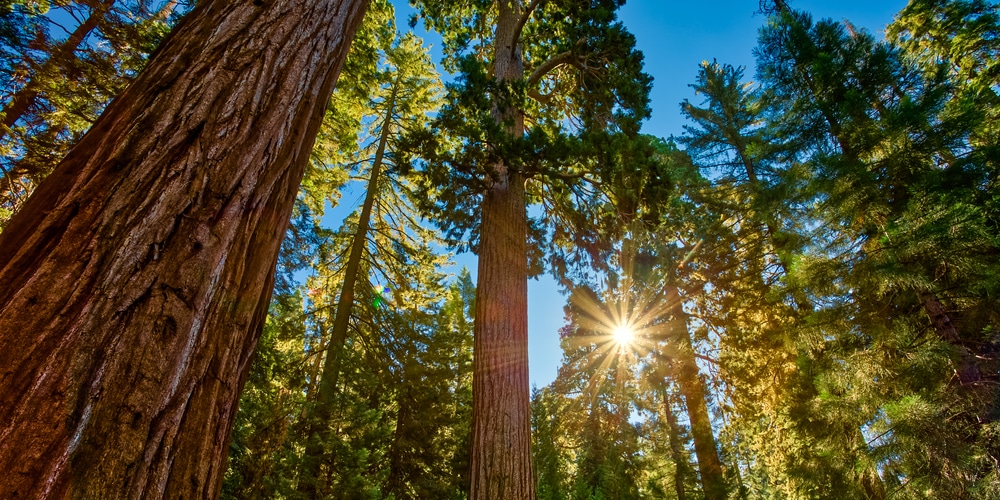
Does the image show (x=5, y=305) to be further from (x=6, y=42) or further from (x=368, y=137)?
(x=368, y=137)

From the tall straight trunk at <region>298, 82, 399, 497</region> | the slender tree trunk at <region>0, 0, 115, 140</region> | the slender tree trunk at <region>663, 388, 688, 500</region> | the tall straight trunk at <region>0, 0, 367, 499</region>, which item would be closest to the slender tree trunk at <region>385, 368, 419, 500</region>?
the tall straight trunk at <region>298, 82, 399, 497</region>

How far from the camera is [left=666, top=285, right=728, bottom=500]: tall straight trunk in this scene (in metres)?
8.87

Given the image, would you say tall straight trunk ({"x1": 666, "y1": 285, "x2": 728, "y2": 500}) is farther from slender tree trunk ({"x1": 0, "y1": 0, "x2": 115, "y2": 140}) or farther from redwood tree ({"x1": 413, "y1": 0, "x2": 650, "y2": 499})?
slender tree trunk ({"x1": 0, "y1": 0, "x2": 115, "y2": 140})

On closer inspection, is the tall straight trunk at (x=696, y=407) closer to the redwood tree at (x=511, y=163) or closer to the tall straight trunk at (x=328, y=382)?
the redwood tree at (x=511, y=163)

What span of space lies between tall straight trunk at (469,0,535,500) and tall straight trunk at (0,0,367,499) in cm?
295

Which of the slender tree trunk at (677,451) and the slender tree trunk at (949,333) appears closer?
the slender tree trunk at (949,333)

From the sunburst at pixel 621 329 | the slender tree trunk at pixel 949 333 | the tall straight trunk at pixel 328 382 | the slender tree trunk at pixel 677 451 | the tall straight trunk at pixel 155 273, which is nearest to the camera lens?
the tall straight trunk at pixel 155 273

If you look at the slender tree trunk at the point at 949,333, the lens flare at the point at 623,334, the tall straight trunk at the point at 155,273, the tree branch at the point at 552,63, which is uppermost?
the tree branch at the point at 552,63

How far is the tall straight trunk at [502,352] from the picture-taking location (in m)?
3.54

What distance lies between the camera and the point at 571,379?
48.6 ft

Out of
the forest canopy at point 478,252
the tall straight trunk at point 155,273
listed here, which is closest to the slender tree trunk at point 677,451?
the forest canopy at point 478,252

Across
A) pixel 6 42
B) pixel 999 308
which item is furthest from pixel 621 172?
pixel 6 42

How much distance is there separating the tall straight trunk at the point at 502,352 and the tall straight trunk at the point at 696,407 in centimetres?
746

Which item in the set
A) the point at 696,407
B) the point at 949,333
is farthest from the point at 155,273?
the point at 696,407
